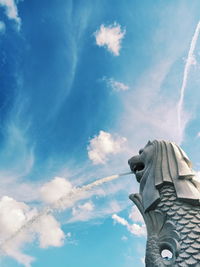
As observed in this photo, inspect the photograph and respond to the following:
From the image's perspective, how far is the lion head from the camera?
6422 mm

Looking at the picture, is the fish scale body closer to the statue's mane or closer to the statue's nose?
the statue's mane

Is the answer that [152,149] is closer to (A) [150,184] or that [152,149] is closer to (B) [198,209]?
(A) [150,184]

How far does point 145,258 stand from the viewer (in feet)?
19.6

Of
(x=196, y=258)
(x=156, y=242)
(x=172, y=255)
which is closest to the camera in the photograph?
(x=196, y=258)

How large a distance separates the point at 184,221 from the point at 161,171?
1.47 meters

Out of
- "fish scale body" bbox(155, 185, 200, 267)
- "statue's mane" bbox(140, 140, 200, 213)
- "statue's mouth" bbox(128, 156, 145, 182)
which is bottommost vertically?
"fish scale body" bbox(155, 185, 200, 267)

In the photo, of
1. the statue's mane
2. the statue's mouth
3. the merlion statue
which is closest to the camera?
the merlion statue

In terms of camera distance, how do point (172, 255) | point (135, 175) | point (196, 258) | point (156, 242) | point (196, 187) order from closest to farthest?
point (196, 258)
point (172, 255)
point (156, 242)
point (196, 187)
point (135, 175)

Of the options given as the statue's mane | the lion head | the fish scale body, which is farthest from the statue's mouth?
the fish scale body

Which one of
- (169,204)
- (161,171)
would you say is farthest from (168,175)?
(169,204)

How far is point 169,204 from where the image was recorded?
6227 millimetres

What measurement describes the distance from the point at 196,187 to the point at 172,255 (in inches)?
71.9

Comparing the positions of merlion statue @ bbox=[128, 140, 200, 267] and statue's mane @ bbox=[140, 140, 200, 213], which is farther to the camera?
statue's mane @ bbox=[140, 140, 200, 213]

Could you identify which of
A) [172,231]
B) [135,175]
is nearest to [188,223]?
[172,231]
